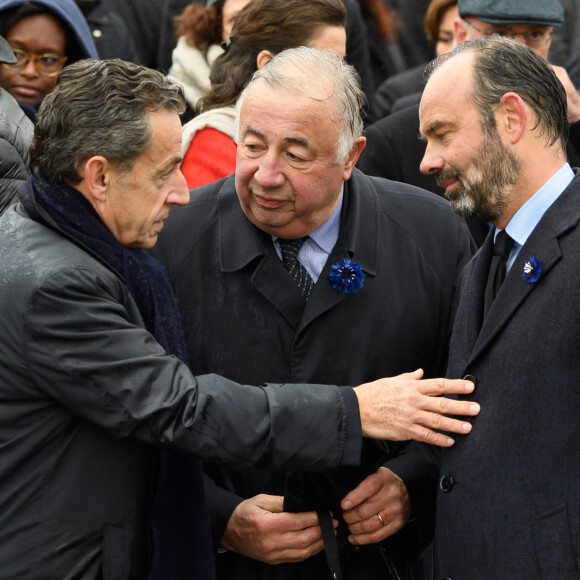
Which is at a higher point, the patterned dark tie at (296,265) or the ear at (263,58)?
the ear at (263,58)

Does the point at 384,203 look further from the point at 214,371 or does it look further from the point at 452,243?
the point at 214,371

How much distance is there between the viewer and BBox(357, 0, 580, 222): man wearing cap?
15.3 ft

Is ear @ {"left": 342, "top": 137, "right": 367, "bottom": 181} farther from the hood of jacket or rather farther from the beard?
the hood of jacket

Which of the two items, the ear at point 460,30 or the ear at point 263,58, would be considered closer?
the ear at point 263,58

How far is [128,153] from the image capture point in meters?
2.95

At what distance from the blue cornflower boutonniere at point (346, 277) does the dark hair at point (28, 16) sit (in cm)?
191

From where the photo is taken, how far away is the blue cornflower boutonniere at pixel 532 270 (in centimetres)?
288

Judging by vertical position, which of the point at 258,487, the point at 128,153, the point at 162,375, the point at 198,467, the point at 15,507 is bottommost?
the point at 258,487

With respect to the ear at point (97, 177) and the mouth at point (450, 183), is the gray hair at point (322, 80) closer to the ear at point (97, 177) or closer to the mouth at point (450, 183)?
the mouth at point (450, 183)

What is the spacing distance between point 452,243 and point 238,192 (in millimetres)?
759

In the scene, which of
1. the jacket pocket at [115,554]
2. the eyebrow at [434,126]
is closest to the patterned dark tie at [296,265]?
the eyebrow at [434,126]

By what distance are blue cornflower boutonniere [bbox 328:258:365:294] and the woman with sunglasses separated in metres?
1.73

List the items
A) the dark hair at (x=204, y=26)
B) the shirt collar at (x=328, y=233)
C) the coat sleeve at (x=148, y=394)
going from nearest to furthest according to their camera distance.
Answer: the coat sleeve at (x=148, y=394), the shirt collar at (x=328, y=233), the dark hair at (x=204, y=26)

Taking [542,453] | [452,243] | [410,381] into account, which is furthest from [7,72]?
[542,453]
